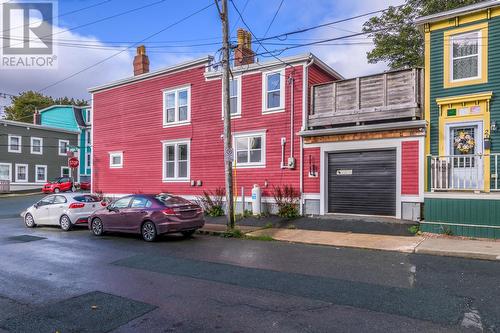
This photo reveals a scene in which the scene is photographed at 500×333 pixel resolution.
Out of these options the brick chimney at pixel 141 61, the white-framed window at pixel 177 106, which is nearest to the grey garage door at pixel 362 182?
the white-framed window at pixel 177 106

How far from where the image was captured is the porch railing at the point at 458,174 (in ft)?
37.5

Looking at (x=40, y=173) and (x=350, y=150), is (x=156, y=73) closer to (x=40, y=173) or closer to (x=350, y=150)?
(x=350, y=150)

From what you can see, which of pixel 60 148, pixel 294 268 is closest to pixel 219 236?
pixel 294 268

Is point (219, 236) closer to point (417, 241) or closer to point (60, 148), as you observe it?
point (417, 241)

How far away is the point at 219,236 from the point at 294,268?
16.9 feet

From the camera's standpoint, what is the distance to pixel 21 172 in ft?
122

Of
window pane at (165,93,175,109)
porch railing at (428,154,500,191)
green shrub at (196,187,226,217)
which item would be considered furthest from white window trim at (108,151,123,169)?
porch railing at (428,154,500,191)

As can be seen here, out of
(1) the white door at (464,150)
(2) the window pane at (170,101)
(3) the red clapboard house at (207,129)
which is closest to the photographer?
(1) the white door at (464,150)

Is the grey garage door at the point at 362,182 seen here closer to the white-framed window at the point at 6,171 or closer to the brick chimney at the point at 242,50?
the brick chimney at the point at 242,50

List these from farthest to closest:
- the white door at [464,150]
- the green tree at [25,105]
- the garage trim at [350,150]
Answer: the green tree at [25,105] → the garage trim at [350,150] → the white door at [464,150]

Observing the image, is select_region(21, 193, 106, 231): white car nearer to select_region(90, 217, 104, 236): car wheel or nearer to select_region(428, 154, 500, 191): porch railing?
select_region(90, 217, 104, 236): car wheel

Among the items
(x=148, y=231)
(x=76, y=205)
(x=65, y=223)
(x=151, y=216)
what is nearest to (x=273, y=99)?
(x=151, y=216)

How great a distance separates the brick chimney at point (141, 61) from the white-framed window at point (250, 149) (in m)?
8.10

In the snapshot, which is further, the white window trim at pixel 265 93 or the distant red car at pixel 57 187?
the distant red car at pixel 57 187
